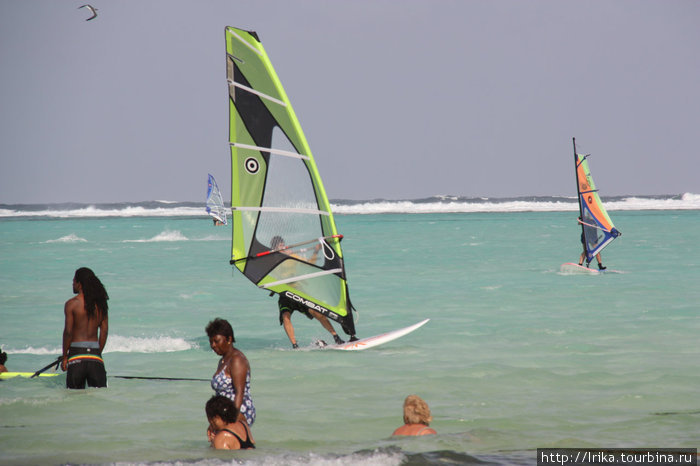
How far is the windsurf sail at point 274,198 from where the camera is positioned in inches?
393

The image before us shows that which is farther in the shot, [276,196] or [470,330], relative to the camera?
[470,330]

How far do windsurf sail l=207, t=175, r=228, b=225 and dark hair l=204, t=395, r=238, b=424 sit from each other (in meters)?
38.9

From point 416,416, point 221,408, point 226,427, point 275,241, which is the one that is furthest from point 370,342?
point 221,408

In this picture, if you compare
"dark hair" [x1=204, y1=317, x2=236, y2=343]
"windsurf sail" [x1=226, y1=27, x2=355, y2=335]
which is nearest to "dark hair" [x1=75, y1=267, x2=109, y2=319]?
"dark hair" [x1=204, y1=317, x2=236, y2=343]

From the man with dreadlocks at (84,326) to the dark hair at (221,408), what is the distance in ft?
7.04

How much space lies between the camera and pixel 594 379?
889cm

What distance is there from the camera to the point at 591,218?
21.2 metres

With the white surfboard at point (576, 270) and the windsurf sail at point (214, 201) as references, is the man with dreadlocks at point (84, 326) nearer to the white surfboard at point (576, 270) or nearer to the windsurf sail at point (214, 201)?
the white surfboard at point (576, 270)

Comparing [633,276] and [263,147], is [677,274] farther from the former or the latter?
[263,147]

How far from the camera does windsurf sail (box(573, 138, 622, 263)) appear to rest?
69.2 ft

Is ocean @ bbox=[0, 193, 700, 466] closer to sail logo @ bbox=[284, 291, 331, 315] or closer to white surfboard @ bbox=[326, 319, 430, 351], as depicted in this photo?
white surfboard @ bbox=[326, 319, 430, 351]

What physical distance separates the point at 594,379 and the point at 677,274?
1257 centimetres

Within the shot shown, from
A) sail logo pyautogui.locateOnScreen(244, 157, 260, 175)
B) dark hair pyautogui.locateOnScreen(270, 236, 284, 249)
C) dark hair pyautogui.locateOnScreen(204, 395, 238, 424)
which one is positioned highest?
sail logo pyautogui.locateOnScreen(244, 157, 260, 175)

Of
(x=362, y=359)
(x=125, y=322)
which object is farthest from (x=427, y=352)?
(x=125, y=322)
